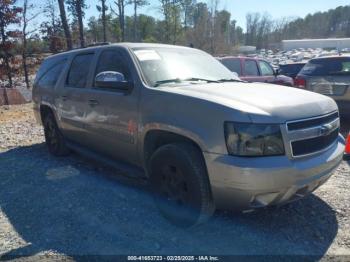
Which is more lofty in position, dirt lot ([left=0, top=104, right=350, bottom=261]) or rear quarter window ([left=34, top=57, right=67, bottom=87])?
rear quarter window ([left=34, top=57, right=67, bottom=87])

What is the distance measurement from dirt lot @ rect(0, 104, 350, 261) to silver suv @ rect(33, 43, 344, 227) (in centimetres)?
31

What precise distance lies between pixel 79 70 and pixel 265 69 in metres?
8.63

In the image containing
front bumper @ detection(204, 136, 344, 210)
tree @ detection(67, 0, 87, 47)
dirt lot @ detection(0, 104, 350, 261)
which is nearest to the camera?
front bumper @ detection(204, 136, 344, 210)

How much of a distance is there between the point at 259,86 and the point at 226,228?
1.61m

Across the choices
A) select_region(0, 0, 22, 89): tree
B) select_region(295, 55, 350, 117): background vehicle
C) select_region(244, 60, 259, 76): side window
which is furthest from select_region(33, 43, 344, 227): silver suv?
select_region(0, 0, 22, 89): tree

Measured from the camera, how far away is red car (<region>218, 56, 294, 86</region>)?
12.0 m

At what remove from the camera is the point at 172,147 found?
3574 millimetres

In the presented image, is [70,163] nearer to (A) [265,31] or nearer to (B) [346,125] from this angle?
(B) [346,125]

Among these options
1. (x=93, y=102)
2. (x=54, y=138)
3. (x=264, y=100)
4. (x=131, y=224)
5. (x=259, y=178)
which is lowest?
(x=131, y=224)

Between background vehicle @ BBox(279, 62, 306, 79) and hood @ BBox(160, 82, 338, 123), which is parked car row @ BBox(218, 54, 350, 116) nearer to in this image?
hood @ BBox(160, 82, 338, 123)

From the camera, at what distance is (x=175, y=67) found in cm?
437

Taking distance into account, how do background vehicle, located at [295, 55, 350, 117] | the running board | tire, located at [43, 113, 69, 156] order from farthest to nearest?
background vehicle, located at [295, 55, 350, 117] < tire, located at [43, 113, 69, 156] < the running board

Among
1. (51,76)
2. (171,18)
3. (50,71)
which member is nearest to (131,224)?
(51,76)

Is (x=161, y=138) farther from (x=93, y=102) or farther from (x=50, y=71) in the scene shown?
(x=50, y=71)
